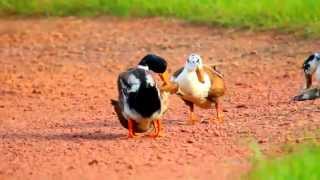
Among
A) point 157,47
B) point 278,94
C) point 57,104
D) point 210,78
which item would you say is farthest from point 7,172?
point 157,47

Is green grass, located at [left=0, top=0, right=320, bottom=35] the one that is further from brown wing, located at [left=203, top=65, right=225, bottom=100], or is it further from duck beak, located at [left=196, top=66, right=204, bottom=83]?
duck beak, located at [left=196, top=66, right=204, bottom=83]

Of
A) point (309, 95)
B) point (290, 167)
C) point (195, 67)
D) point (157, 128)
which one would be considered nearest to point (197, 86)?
point (195, 67)

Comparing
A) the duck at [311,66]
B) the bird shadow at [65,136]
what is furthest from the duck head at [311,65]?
the bird shadow at [65,136]

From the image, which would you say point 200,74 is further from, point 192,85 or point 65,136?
point 65,136

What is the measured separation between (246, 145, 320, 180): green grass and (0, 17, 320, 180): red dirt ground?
8.0 inches

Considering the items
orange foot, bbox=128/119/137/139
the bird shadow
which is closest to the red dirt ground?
the bird shadow

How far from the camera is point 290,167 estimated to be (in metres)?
6.62

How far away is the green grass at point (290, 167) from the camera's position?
6.44 meters

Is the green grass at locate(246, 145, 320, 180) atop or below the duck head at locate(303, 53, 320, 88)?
below

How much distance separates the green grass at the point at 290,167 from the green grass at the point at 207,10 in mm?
6707

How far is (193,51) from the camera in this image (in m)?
13.7

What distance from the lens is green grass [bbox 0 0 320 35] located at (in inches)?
556

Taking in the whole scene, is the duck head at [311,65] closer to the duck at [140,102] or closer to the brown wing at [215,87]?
the brown wing at [215,87]

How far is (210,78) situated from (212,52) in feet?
13.5
